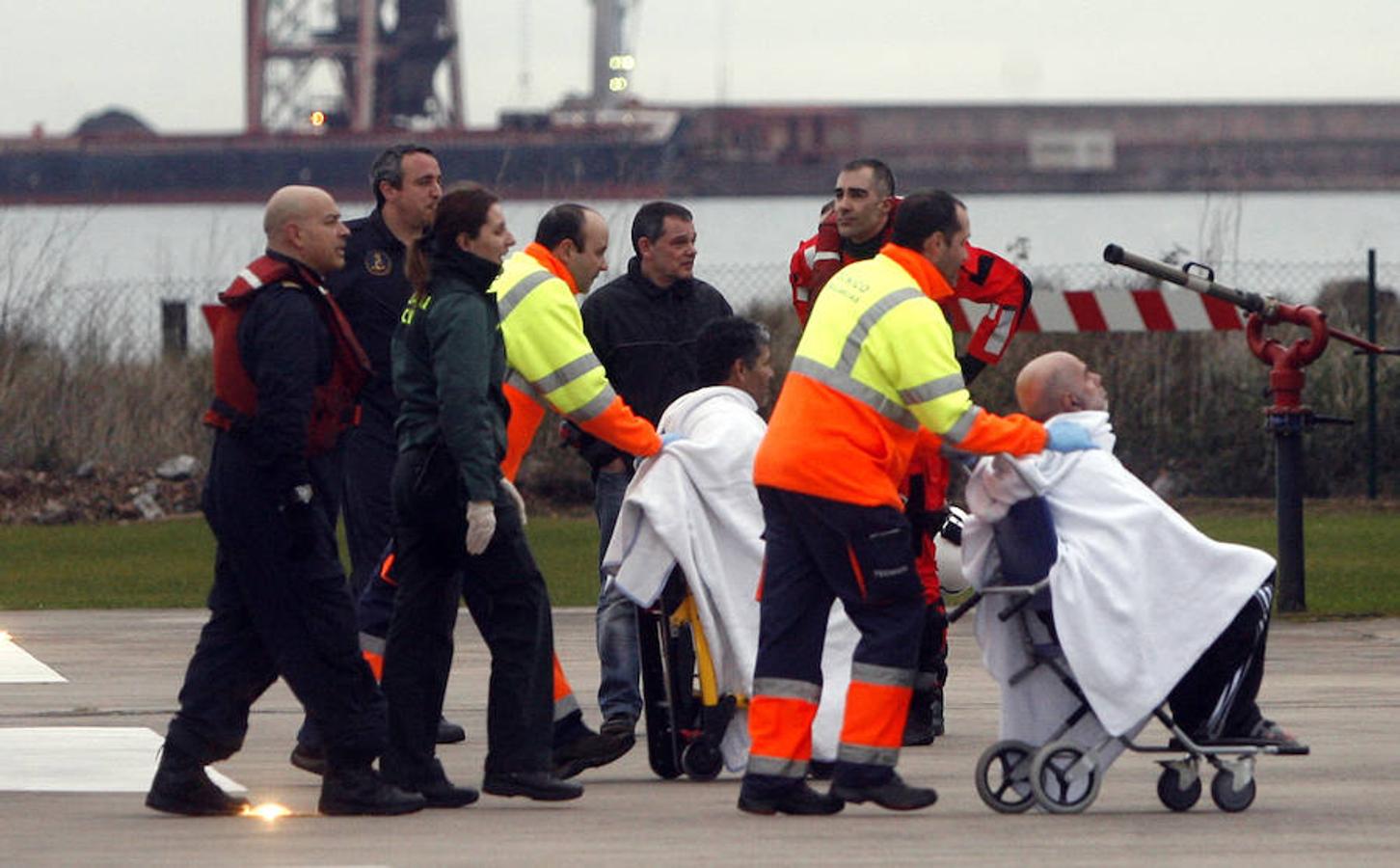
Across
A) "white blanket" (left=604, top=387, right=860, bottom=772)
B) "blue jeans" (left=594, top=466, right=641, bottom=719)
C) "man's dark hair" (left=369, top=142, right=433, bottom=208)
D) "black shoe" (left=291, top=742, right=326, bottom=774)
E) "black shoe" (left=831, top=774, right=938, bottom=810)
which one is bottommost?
"black shoe" (left=291, top=742, right=326, bottom=774)

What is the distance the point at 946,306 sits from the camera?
9891 mm

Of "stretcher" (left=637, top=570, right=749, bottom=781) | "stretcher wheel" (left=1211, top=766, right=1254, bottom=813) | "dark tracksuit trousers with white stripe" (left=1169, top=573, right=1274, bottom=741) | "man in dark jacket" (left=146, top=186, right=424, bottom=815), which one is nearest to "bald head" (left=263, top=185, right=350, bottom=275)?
"man in dark jacket" (left=146, top=186, right=424, bottom=815)

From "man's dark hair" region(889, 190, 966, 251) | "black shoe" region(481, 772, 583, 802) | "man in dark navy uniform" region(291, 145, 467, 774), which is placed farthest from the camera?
"man in dark navy uniform" region(291, 145, 467, 774)

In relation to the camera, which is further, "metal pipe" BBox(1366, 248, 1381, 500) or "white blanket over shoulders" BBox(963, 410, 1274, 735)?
"metal pipe" BBox(1366, 248, 1381, 500)

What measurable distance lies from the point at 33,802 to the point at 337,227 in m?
1.84

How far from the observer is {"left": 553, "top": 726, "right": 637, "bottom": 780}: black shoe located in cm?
879

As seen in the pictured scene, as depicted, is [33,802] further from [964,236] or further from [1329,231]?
[1329,231]

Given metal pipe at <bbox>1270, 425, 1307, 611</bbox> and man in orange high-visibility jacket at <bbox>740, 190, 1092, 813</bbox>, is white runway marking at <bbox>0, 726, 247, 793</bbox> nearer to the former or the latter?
man in orange high-visibility jacket at <bbox>740, 190, 1092, 813</bbox>

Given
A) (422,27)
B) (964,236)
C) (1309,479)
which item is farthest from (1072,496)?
(422,27)

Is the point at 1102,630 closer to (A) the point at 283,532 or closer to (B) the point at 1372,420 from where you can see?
(A) the point at 283,532

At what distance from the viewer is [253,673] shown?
8023 mm

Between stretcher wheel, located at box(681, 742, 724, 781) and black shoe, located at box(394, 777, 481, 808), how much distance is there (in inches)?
33.8

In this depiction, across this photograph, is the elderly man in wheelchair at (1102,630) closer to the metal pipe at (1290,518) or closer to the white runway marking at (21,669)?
the white runway marking at (21,669)

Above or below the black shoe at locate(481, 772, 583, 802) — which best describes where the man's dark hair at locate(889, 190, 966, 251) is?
above
